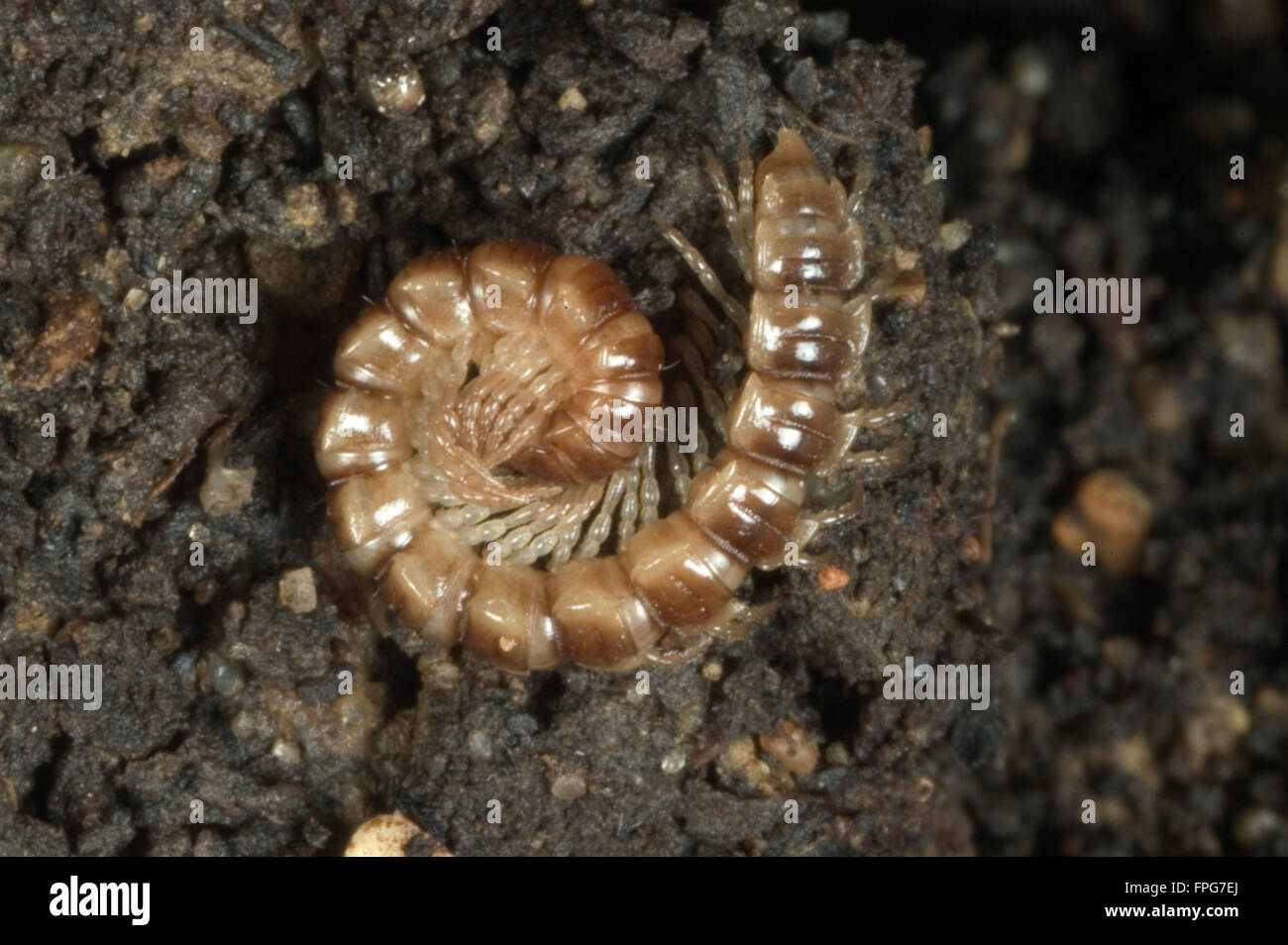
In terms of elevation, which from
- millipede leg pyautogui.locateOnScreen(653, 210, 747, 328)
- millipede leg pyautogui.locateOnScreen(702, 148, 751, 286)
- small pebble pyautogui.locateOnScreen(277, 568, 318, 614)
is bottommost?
small pebble pyautogui.locateOnScreen(277, 568, 318, 614)

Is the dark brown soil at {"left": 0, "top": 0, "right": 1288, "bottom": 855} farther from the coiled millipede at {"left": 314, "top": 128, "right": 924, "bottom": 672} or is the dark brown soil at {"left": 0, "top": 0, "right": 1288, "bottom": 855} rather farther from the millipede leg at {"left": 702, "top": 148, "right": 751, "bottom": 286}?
the coiled millipede at {"left": 314, "top": 128, "right": 924, "bottom": 672}

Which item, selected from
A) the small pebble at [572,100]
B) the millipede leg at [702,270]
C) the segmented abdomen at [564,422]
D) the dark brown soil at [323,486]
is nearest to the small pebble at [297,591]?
the dark brown soil at [323,486]

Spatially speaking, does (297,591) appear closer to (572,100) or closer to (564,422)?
(564,422)

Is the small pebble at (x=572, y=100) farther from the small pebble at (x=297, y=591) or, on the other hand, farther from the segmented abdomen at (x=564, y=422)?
the small pebble at (x=297, y=591)

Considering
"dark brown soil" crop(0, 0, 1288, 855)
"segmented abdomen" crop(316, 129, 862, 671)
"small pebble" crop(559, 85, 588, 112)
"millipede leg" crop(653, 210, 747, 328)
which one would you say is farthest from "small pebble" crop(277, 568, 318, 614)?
"small pebble" crop(559, 85, 588, 112)

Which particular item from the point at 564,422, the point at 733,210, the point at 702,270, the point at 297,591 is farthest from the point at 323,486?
the point at 733,210

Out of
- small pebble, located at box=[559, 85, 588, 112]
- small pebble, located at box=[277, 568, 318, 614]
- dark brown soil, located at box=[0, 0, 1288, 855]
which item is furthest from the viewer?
small pebble, located at box=[277, 568, 318, 614]
